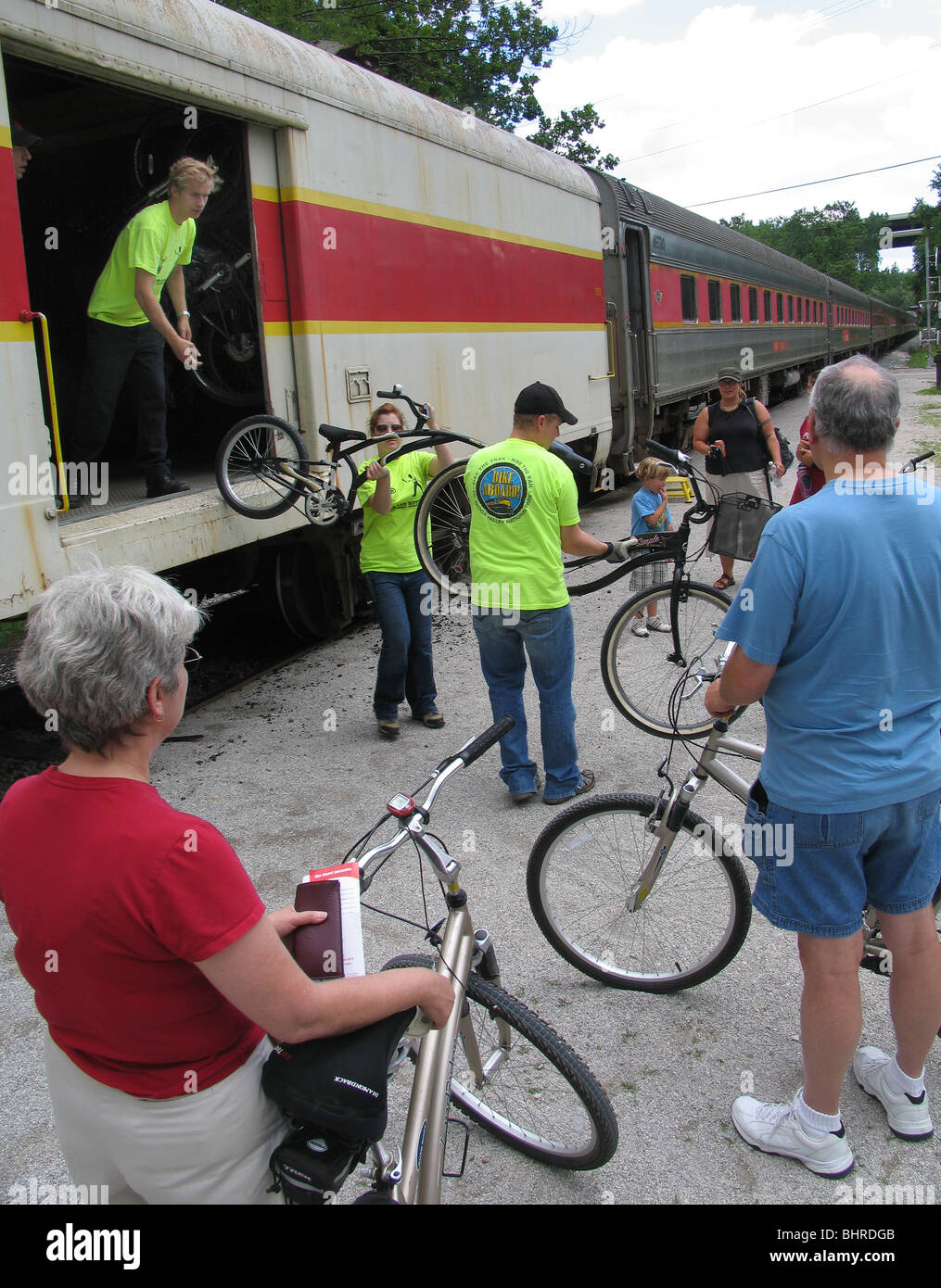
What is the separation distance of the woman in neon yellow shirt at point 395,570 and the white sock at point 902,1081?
3364 millimetres

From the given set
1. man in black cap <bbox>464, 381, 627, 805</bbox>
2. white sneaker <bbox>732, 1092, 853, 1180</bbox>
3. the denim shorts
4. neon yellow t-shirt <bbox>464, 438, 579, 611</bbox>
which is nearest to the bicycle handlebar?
the denim shorts

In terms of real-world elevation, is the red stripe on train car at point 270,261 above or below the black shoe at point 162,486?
above

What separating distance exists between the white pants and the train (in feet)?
9.24

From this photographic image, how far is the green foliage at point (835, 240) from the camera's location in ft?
302

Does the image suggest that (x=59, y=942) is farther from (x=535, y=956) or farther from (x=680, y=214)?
(x=680, y=214)

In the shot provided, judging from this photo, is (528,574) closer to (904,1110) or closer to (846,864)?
(846,864)

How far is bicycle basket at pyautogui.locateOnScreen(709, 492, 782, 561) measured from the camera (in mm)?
5512

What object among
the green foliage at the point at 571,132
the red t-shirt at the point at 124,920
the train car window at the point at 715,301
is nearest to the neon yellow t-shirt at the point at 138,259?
the red t-shirt at the point at 124,920

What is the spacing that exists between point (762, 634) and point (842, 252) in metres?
103

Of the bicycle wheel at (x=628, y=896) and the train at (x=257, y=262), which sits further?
the train at (x=257, y=262)

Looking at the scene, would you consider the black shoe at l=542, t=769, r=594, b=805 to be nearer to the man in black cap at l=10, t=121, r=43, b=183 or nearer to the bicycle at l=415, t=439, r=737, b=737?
the bicycle at l=415, t=439, r=737, b=737

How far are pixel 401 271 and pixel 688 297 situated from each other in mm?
8867

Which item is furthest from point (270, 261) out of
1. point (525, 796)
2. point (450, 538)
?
point (525, 796)

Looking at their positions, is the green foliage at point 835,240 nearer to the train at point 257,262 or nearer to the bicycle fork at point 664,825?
the train at point 257,262
